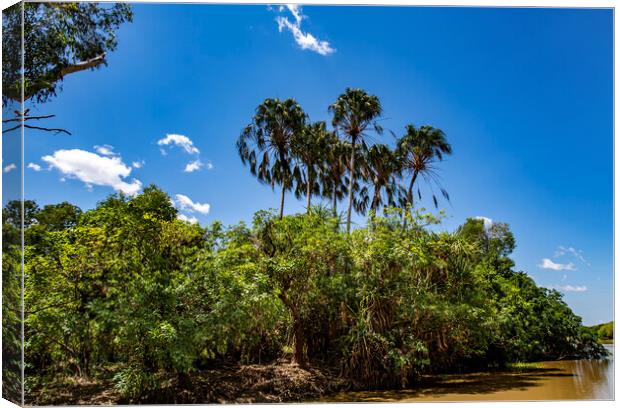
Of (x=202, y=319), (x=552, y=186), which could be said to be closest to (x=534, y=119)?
(x=552, y=186)

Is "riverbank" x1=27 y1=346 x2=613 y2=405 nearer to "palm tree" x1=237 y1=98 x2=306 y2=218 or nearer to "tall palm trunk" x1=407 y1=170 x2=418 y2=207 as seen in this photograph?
"tall palm trunk" x1=407 y1=170 x2=418 y2=207

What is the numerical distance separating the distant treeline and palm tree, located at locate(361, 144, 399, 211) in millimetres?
5647

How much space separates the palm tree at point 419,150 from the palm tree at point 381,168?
0.31m

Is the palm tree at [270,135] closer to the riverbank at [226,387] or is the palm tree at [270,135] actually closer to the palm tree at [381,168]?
the palm tree at [381,168]

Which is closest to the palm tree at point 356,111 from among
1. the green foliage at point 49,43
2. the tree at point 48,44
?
the tree at point 48,44

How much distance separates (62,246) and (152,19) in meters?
3.85

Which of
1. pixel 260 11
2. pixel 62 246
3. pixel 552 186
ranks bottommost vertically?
pixel 62 246

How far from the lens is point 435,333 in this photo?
9766mm

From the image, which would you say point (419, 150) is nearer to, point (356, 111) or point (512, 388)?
point (356, 111)

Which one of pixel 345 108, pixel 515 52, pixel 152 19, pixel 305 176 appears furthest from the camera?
pixel 305 176

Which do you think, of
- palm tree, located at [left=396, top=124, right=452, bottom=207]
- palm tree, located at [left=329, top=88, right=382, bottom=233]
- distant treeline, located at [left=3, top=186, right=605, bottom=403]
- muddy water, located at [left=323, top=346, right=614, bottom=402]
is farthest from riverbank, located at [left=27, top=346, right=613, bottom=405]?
palm tree, located at [left=396, top=124, right=452, bottom=207]

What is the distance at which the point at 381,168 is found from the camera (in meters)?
15.8

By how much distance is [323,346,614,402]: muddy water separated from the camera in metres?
8.05

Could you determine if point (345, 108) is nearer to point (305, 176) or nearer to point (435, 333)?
point (305, 176)
